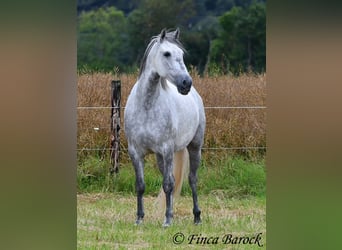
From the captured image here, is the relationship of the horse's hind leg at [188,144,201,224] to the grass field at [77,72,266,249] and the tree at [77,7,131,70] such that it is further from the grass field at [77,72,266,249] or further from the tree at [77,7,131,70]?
the tree at [77,7,131,70]

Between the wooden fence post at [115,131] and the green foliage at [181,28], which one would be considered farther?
the wooden fence post at [115,131]

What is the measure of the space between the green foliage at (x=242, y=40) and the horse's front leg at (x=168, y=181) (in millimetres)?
372

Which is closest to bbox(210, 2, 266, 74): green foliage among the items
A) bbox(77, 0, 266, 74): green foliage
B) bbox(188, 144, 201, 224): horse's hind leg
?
bbox(77, 0, 266, 74): green foliage

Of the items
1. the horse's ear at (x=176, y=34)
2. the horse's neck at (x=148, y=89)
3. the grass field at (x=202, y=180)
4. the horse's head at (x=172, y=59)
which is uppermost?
the horse's ear at (x=176, y=34)

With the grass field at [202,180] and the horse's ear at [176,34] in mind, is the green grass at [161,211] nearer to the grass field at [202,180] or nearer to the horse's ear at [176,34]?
the grass field at [202,180]

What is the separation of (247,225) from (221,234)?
0.09 metres

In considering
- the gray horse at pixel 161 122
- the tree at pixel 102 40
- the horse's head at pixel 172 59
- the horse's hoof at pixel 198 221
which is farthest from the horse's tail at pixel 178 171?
the tree at pixel 102 40

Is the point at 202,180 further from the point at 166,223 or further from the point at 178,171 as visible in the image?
the point at 166,223

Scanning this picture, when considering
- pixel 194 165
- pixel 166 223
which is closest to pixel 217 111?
pixel 194 165

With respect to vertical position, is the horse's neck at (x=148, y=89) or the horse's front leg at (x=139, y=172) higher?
the horse's neck at (x=148, y=89)

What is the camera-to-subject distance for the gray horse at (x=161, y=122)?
Result: 129 inches

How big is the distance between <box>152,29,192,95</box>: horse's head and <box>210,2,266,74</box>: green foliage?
0.14 metres
